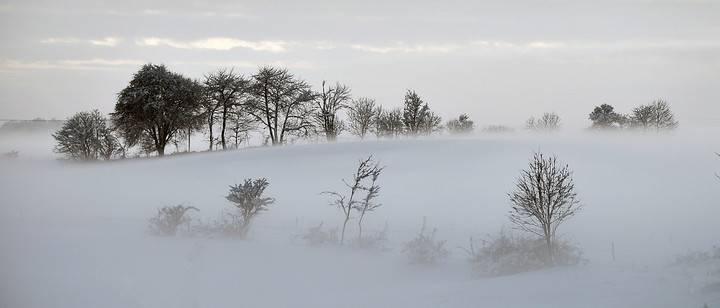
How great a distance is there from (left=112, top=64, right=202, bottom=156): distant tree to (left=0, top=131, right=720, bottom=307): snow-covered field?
4.14 meters

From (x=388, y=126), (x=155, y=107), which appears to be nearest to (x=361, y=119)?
(x=388, y=126)

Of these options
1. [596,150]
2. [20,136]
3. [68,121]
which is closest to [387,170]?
[596,150]

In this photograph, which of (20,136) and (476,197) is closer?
(476,197)

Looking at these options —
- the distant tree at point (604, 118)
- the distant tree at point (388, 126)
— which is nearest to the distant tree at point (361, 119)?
the distant tree at point (388, 126)

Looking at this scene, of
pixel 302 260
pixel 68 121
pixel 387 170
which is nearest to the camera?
pixel 302 260

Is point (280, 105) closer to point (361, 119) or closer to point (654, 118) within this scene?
point (361, 119)

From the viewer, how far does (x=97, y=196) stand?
36.2 m

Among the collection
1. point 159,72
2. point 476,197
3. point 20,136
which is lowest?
point 476,197

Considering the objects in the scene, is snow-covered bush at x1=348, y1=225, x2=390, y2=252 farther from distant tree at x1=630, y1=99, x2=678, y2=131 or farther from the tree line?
distant tree at x1=630, y1=99, x2=678, y2=131

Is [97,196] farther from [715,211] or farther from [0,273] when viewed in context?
[715,211]

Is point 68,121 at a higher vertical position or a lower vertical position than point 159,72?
Answer: lower

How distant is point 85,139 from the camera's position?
1955 inches

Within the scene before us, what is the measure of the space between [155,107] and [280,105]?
13249 mm

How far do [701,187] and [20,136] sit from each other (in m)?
60.7
